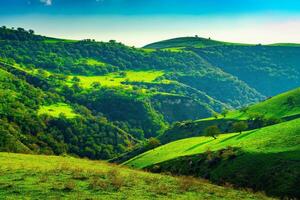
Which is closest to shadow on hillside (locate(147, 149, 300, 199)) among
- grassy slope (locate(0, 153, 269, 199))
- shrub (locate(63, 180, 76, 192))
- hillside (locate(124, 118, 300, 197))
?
hillside (locate(124, 118, 300, 197))

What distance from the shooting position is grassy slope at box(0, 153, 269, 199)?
1626 inches

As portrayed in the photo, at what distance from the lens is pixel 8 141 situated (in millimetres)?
193250

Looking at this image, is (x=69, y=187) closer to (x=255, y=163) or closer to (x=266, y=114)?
(x=255, y=163)

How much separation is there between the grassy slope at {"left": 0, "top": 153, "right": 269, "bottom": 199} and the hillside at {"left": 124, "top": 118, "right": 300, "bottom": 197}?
11.7 meters

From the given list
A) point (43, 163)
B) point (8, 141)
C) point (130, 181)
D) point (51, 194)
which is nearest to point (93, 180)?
point (130, 181)

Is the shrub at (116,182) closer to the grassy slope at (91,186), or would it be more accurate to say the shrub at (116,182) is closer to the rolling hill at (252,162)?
the grassy slope at (91,186)

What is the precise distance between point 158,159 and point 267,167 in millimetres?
41120

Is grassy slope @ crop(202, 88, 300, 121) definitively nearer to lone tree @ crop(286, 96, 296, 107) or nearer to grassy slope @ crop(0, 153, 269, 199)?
lone tree @ crop(286, 96, 296, 107)

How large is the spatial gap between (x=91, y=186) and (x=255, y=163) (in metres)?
32.0

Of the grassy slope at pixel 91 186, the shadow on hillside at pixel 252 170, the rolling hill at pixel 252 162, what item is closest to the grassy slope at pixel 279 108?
the rolling hill at pixel 252 162

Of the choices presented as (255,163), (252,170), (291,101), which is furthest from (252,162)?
(291,101)

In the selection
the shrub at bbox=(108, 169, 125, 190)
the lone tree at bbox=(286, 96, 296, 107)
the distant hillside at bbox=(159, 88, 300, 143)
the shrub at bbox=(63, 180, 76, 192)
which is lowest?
the distant hillside at bbox=(159, 88, 300, 143)

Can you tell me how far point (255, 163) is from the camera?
6625 centimetres

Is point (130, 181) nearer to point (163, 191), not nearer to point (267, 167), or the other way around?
point (163, 191)
